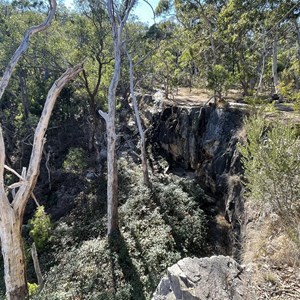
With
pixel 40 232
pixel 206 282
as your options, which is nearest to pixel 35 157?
pixel 206 282

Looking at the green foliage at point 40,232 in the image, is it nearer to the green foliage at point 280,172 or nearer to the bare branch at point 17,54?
the bare branch at point 17,54

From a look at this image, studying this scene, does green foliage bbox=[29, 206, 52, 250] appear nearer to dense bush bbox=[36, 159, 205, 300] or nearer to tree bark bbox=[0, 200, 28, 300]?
dense bush bbox=[36, 159, 205, 300]

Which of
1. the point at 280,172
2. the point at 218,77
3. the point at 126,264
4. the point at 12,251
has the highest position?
the point at 218,77

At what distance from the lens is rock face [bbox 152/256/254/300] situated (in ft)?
10.0

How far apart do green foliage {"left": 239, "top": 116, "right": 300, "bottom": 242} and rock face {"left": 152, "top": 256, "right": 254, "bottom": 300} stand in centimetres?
94

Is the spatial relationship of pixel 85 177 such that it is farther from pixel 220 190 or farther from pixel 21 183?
pixel 21 183

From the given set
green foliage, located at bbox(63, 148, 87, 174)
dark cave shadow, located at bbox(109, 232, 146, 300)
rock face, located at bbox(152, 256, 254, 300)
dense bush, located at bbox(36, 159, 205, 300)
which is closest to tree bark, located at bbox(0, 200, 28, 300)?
dense bush, located at bbox(36, 159, 205, 300)

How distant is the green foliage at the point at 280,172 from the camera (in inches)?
142

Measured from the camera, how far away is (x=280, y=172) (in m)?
3.65

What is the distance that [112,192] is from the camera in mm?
8836

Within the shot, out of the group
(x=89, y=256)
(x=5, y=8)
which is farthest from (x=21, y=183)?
(x=5, y=8)

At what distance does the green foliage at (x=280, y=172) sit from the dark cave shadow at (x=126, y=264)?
3814mm

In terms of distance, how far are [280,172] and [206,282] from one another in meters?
1.71

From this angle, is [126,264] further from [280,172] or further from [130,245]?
[280,172]
